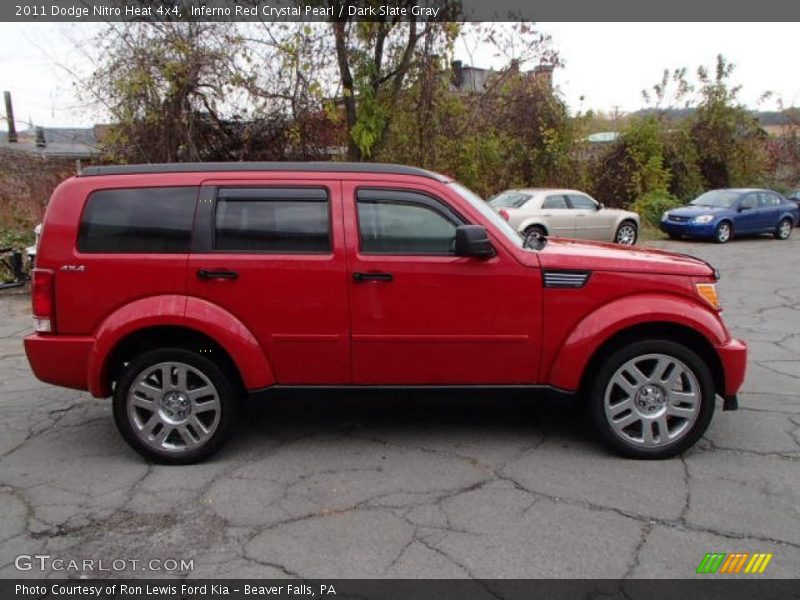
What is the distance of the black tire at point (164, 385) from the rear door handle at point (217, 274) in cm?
47

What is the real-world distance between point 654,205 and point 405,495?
19.6 m

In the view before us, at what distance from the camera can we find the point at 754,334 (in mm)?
7270

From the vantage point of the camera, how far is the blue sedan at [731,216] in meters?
17.2

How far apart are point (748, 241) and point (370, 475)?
59.4 ft

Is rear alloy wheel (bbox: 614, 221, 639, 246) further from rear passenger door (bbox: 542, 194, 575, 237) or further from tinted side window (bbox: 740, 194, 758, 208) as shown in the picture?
tinted side window (bbox: 740, 194, 758, 208)

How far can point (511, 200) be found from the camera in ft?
48.9

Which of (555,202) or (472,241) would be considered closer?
(472,241)

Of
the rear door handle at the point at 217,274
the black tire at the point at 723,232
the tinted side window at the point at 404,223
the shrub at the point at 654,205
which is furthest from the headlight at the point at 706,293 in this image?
the shrub at the point at 654,205

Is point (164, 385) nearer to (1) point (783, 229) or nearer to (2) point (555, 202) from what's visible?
(2) point (555, 202)

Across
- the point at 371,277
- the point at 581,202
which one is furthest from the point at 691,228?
the point at 371,277

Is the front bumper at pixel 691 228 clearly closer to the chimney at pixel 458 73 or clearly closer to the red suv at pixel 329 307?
the chimney at pixel 458 73

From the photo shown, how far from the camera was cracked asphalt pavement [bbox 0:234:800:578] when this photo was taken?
2949mm

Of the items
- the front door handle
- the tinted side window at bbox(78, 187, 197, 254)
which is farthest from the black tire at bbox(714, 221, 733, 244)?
the tinted side window at bbox(78, 187, 197, 254)

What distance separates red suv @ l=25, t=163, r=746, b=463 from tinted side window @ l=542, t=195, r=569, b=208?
10.9 metres
